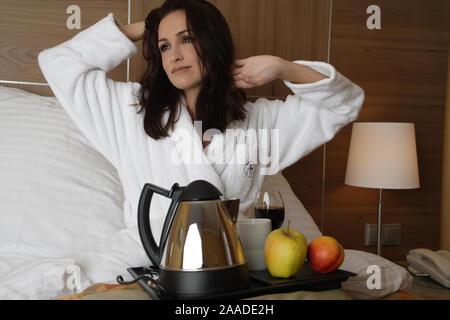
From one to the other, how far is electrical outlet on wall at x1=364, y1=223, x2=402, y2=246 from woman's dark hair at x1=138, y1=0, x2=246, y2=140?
3.64ft

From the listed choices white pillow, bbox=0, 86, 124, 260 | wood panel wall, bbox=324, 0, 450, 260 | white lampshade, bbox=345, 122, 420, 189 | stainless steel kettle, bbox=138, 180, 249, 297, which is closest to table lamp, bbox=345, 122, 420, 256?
white lampshade, bbox=345, 122, 420, 189

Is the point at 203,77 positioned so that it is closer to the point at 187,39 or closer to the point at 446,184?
the point at 187,39

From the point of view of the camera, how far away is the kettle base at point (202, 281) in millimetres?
701

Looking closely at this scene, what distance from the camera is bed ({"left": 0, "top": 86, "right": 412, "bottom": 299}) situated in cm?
98

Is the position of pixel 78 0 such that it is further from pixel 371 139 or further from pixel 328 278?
pixel 328 278

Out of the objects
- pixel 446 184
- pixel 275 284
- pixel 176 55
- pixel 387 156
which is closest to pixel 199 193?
pixel 275 284

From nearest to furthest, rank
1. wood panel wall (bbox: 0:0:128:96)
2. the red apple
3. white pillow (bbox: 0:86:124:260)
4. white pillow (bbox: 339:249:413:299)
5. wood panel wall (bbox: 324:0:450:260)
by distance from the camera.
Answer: the red apple < white pillow (bbox: 339:249:413:299) < white pillow (bbox: 0:86:124:260) < wood panel wall (bbox: 0:0:128:96) < wood panel wall (bbox: 324:0:450:260)

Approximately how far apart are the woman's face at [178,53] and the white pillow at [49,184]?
39cm

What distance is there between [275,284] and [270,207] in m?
0.25

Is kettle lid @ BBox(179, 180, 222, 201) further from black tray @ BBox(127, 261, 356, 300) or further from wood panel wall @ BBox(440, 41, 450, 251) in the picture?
wood panel wall @ BBox(440, 41, 450, 251)

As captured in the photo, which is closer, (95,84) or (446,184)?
(95,84)

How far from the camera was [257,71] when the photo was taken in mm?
1250

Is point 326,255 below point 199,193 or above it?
below

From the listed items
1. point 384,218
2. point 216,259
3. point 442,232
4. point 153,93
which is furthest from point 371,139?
point 216,259
